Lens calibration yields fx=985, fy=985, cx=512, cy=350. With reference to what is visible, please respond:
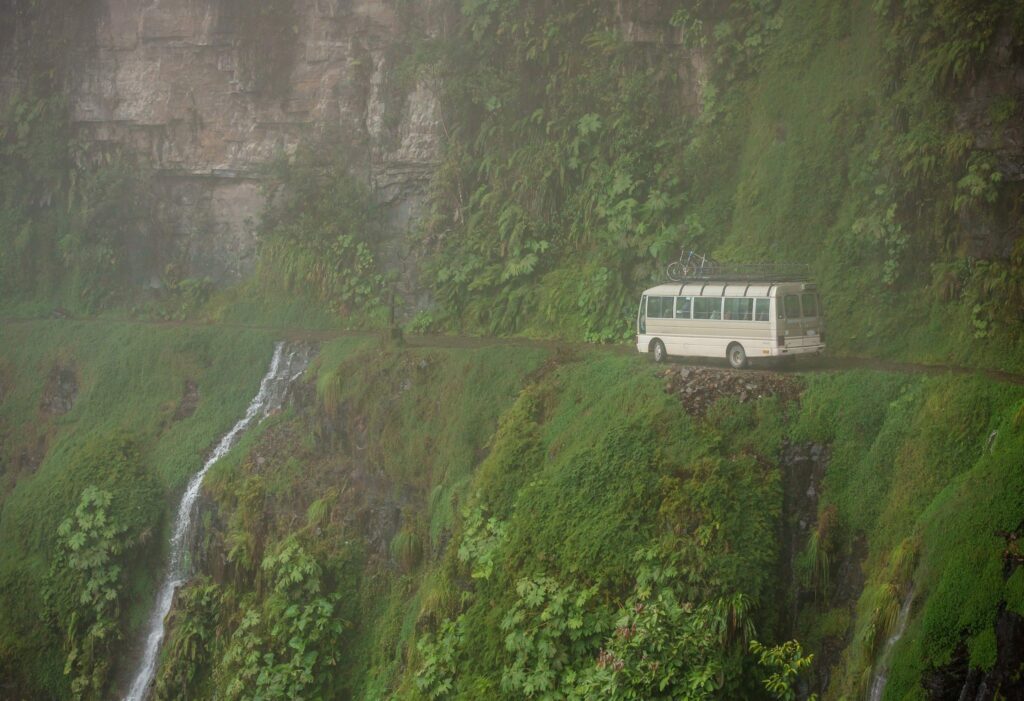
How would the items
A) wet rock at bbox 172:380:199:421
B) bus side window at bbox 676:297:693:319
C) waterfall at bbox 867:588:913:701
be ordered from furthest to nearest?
wet rock at bbox 172:380:199:421, bus side window at bbox 676:297:693:319, waterfall at bbox 867:588:913:701

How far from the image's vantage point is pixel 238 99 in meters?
34.1

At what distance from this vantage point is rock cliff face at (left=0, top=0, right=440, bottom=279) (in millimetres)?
31234

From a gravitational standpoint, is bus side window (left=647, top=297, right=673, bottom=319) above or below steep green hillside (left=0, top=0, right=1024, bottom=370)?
below

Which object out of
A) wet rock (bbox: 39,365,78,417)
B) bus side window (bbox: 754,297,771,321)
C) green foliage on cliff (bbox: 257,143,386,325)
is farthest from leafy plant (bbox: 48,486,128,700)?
bus side window (bbox: 754,297,771,321)

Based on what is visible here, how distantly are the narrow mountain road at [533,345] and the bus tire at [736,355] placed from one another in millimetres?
303

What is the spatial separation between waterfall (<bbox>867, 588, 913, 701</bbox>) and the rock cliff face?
70.5ft

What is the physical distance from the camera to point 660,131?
84.1 feet

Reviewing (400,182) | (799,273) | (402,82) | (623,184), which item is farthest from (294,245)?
(799,273)

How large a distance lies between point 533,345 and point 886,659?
12889 mm

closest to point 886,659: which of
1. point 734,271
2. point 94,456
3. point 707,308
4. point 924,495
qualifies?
point 924,495

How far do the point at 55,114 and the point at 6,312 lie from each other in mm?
7535

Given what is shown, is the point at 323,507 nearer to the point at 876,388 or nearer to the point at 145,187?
the point at 876,388

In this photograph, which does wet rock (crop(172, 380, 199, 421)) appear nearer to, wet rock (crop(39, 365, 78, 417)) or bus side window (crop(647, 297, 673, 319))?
wet rock (crop(39, 365, 78, 417))

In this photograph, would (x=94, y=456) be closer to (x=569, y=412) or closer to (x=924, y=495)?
(x=569, y=412)
